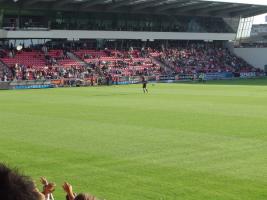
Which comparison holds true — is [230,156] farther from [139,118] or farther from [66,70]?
[66,70]

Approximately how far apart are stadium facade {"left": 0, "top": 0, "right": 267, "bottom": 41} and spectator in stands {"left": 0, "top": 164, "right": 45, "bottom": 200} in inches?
Result: 2415

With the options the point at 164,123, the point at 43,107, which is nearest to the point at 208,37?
the point at 43,107

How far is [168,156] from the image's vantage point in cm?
1502

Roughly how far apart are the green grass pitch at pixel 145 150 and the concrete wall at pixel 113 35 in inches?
1411

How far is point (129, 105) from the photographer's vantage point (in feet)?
104

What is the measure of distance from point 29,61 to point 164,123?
136 ft

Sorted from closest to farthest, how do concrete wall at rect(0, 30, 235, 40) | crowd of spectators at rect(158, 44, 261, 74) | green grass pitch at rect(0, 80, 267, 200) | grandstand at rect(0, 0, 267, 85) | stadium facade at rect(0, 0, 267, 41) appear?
green grass pitch at rect(0, 80, 267, 200), grandstand at rect(0, 0, 267, 85), concrete wall at rect(0, 30, 235, 40), stadium facade at rect(0, 0, 267, 41), crowd of spectators at rect(158, 44, 261, 74)

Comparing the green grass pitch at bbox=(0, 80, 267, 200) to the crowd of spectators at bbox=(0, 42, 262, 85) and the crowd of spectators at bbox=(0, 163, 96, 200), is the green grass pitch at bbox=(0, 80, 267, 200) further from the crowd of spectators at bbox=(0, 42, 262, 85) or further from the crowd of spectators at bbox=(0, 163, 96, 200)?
the crowd of spectators at bbox=(0, 42, 262, 85)

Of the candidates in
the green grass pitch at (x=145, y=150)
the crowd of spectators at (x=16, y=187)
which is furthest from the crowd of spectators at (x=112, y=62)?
the crowd of spectators at (x=16, y=187)

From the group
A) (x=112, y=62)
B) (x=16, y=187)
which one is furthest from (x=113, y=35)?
(x=16, y=187)

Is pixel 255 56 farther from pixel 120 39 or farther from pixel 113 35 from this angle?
pixel 113 35

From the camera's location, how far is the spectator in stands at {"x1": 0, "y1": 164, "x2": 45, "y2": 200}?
2.87m

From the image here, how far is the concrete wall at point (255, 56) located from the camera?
78688 millimetres

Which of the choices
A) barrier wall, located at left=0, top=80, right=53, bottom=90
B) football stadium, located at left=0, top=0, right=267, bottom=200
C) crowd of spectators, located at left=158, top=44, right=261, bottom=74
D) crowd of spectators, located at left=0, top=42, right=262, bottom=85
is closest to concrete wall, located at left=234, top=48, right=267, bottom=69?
football stadium, located at left=0, top=0, right=267, bottom=200
